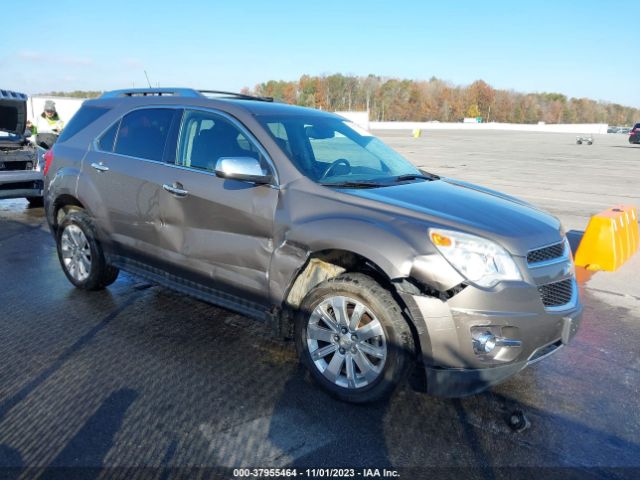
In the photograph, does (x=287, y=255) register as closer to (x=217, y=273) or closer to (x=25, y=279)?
(x=217, y=273)

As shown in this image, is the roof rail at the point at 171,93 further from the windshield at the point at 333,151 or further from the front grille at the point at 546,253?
the front grille at the point at 546,253

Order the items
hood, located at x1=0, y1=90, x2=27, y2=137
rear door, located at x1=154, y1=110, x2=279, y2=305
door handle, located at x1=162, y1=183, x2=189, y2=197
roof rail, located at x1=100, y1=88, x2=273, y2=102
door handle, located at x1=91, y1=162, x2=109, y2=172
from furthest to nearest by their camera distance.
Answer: hood, located at x1=0, y1=90, x2=27, y2=137, door handle, located at x1=91, y1=162, x2=109, y2=172, roof rail, located at x1=100, y1=88, x2=273, y2=102, door handle, located at x1=162, y1=183, x2=189, y2=197, rear door, located at x1=154, y1=110, x2=279, y2=305

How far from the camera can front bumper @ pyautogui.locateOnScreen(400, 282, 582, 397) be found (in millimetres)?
3004

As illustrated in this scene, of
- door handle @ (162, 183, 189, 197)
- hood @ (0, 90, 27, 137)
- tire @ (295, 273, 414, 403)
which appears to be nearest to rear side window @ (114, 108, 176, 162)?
door handle @ (162, 183, 189, 197)

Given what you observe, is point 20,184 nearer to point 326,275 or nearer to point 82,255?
point 82,255

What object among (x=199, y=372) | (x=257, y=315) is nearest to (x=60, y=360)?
(x=199, y=372)

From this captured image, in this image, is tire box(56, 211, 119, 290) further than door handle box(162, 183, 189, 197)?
Yes

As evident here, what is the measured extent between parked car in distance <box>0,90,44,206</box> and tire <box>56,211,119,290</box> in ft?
15.2

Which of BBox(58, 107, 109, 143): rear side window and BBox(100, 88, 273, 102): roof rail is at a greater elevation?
BBox(100, 88, 273, 102): roof rail

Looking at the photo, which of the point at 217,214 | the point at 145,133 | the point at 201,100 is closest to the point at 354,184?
the point at 217,214

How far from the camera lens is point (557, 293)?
3311mm

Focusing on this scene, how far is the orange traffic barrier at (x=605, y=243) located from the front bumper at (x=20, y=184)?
28.3 feet

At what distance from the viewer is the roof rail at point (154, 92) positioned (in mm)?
4617

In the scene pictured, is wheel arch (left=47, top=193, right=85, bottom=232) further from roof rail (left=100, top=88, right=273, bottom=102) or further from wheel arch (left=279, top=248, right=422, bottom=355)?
wheel arch (left=279, top=248, right=422, bottom=355)
